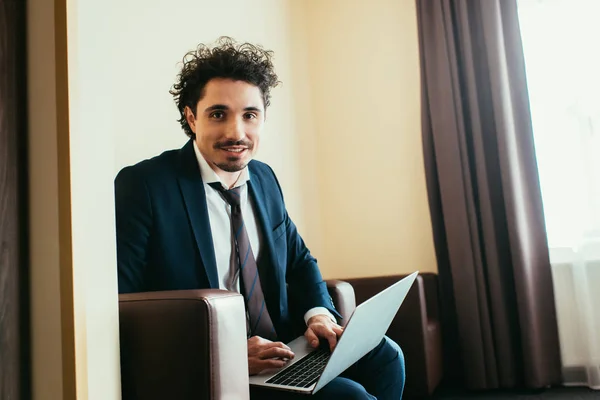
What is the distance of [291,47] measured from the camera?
9.72ft

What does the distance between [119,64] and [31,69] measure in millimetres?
840

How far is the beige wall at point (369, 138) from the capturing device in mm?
2924

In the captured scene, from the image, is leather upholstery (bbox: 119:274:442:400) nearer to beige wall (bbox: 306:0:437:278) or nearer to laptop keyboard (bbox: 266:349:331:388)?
laptop keyboard (bbox: 266:349:331:388)

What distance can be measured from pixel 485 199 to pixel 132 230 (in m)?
1.84

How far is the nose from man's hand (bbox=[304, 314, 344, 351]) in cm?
54

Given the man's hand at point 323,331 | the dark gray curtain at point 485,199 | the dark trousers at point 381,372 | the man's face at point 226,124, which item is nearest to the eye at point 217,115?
the man's face at point 226,124

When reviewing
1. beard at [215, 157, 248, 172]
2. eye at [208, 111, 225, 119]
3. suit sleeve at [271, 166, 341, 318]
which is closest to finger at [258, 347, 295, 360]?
suit sleeve at [271, 166, 341, 318]

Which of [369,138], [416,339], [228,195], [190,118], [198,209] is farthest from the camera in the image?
[369,138]

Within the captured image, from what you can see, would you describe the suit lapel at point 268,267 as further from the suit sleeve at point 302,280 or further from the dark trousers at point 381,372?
the dark trousers at point 381,372

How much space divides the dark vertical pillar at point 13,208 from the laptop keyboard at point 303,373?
1.48 ft

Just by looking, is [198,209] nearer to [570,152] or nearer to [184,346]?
[184,346]

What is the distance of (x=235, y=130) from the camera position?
1504mm

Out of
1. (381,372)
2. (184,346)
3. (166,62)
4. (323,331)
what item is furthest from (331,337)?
(166,62)

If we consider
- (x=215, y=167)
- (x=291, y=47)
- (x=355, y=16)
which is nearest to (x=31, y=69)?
(x=215, y=167)
